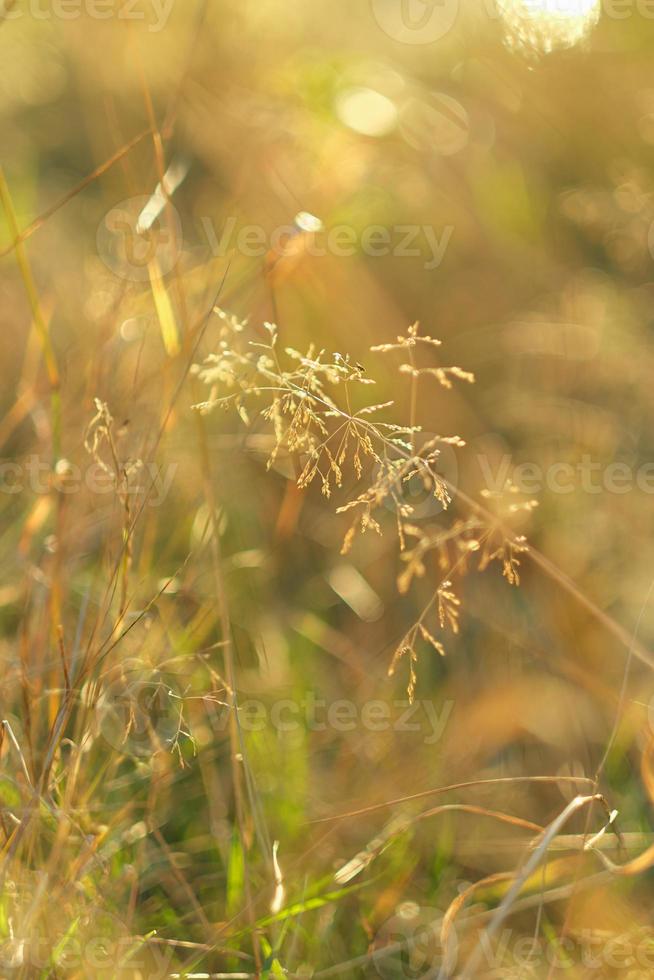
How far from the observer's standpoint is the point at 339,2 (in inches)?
99.3

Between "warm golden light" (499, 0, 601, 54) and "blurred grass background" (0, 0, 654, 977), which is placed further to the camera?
"warm golden light" (499, 0, 601, 54)

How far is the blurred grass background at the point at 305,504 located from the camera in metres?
1.00

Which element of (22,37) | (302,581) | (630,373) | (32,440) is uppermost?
(22,37)

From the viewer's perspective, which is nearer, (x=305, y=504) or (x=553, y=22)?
(x=305, y=504)

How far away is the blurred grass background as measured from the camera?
1.00 m

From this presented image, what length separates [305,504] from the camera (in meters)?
1.73

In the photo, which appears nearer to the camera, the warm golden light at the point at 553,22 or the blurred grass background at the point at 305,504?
the blurred grass background at the point at 305,504

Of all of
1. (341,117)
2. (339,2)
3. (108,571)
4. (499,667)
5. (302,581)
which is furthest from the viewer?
(339,2)

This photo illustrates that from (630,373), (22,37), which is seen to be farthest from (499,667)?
(22,37)

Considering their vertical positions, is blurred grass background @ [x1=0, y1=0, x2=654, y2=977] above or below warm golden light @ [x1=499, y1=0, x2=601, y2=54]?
below

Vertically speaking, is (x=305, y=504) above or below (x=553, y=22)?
below

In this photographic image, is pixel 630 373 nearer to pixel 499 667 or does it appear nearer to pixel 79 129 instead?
pixel 499 667

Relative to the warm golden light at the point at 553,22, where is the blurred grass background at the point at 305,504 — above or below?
below

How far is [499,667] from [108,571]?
2.15 feet
